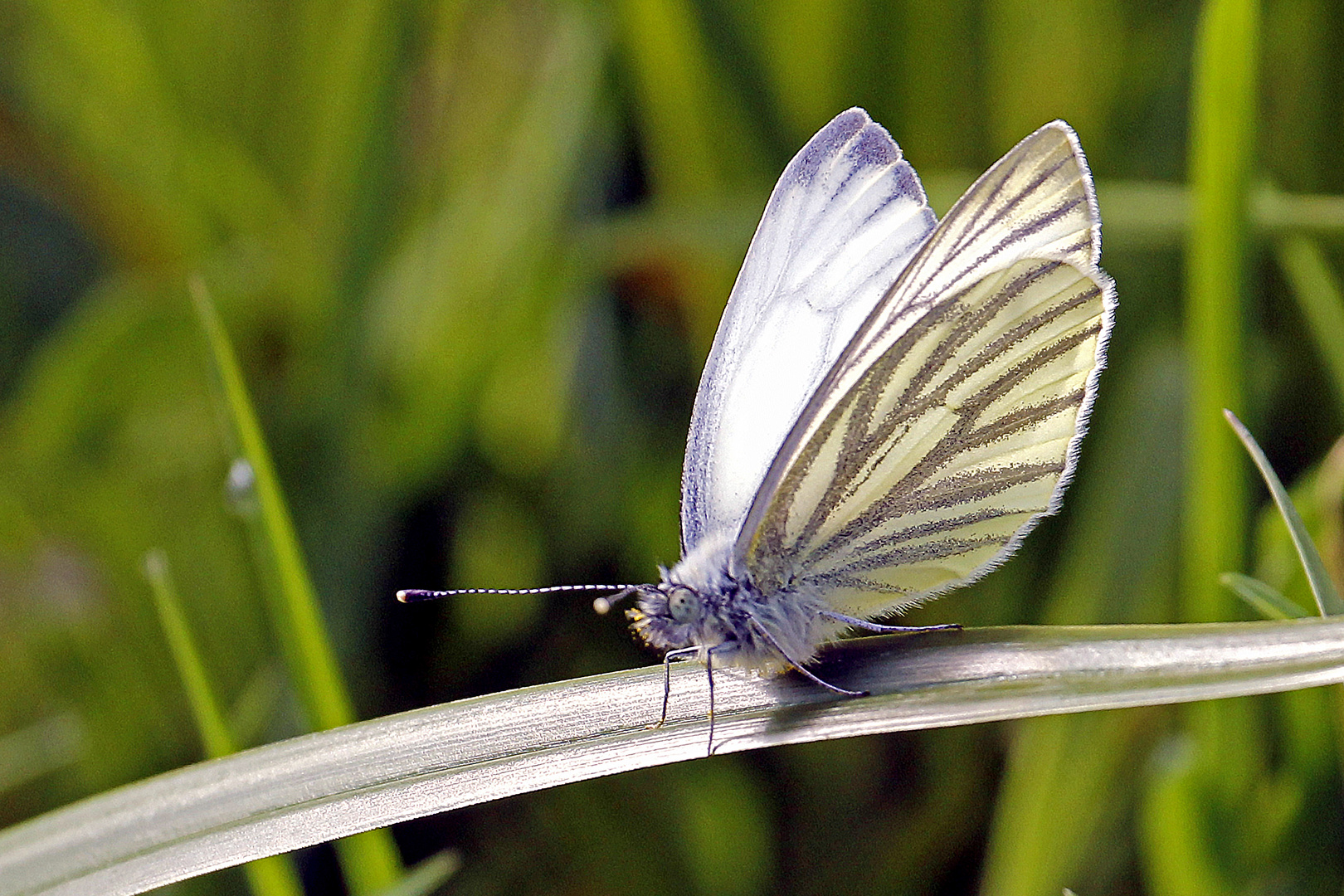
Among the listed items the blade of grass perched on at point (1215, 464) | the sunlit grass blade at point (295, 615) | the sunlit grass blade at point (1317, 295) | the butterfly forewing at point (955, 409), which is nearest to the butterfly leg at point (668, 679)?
the butterfly forewing at point (955, 409)

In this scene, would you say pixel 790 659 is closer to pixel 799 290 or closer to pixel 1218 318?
pixel 799 290

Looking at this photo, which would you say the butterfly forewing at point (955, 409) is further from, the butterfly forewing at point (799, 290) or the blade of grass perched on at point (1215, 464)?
the blade of grass perched on at point (1215, 464)

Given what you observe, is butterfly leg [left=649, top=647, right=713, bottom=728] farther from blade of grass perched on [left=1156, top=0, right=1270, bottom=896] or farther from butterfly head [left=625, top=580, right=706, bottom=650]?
blade of grass perched on [left=1156, top=0, right=1270, bottom=896]

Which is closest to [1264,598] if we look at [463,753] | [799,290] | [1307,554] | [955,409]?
[1307,554]

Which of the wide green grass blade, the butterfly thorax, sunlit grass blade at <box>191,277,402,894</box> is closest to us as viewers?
the butterfly thorax

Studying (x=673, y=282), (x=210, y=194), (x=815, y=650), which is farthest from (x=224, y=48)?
(x=815, y=650)

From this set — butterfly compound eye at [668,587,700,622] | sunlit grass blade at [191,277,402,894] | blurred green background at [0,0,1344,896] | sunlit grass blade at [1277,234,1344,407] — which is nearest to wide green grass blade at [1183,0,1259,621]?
blurred green background at [0,0,1344,896]
